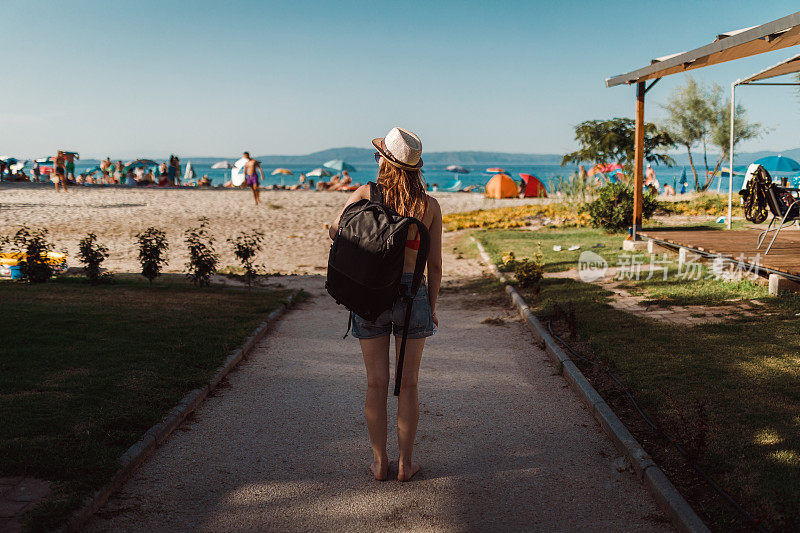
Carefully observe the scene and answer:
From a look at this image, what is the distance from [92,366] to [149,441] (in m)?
1.82

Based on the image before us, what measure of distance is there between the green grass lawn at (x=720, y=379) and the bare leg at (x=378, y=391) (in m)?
1.67

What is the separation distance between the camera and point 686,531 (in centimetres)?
299

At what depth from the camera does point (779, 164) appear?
24.7 m

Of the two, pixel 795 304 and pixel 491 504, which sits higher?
pixel 795 304

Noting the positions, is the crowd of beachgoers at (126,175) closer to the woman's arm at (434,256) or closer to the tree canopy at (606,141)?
the tree canopy at (606,141)

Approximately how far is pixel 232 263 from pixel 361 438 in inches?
416

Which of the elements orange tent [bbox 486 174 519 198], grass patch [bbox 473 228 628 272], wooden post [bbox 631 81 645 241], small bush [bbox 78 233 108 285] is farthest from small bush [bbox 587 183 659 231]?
orange tent [bbox 486 174 519 198]

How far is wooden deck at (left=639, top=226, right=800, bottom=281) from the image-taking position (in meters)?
7.87

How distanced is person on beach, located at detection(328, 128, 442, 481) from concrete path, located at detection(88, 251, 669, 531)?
17.4 inches

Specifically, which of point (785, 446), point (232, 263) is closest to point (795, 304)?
point (785, 446)

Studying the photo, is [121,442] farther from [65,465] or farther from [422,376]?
[422,376]

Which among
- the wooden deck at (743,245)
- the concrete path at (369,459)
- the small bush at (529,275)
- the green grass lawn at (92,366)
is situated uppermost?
the wooden deck at (743,245)

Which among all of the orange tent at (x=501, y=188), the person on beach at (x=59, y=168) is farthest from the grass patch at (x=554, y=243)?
the person on beach at (x=59, y=168)

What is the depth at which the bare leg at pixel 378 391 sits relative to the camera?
3.38 meters
